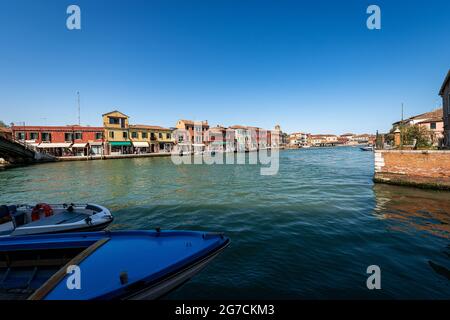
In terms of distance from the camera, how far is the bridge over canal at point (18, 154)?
33.6 m

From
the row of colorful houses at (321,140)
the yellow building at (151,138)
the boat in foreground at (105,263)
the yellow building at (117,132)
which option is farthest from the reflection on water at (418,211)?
the row of colorful houses at (321,140)

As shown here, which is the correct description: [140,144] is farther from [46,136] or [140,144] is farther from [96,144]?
[46,136]

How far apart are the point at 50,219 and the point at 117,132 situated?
48.6m

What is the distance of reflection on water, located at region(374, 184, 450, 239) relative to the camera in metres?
9.05

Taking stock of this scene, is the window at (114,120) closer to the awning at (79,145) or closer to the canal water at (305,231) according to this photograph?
the awning at (79,145)

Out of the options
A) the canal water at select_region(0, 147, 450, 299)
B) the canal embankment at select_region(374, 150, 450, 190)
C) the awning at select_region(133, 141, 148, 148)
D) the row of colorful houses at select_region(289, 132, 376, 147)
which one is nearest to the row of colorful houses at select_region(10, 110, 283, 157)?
the awning at select_region(133, 141, 148, 148)

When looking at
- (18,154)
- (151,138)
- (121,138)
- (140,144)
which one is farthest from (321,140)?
(18,154)

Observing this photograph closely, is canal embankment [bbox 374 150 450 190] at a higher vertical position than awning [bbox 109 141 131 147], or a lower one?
lower

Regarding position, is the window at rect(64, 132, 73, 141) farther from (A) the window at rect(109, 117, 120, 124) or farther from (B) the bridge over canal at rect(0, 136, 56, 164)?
(A) the window at rect(109, 117, 120, 124)

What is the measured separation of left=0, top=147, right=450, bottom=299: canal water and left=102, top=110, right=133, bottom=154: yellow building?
118ft

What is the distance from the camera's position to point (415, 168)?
1599cm

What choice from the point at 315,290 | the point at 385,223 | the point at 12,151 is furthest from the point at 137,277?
the point at 12,151
